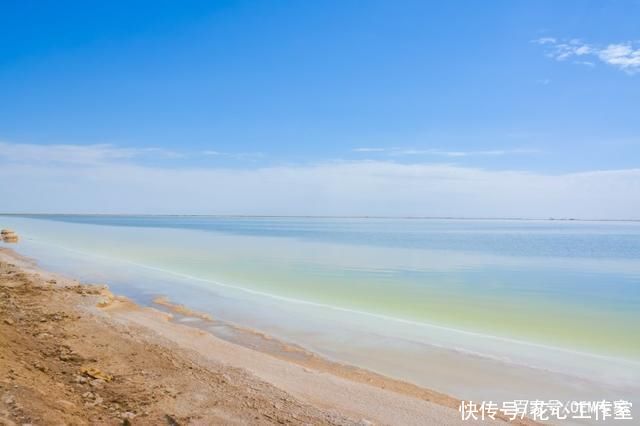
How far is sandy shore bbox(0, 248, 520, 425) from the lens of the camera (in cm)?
464

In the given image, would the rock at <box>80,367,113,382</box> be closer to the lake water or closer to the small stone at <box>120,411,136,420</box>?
the small stone at <box>120,411,136,420</box>

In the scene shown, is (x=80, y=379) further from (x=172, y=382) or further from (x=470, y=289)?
(x=470, y=289)

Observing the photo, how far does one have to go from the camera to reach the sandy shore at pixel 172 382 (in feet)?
15.2

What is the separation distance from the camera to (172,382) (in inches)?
221

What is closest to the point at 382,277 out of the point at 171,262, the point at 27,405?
the point at 171,262

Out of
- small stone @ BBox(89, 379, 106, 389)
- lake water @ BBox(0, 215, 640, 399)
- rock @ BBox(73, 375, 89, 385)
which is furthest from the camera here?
lake water @ BBox(0, 215, 640, 399)

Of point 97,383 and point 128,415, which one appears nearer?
point 128,415

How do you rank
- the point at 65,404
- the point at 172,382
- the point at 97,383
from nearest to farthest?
the point at 65,404, the point at 97,383, the point at 172,382

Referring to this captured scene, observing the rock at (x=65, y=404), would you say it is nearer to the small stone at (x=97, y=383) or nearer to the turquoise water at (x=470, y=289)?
the small stone at (x=97, y=383)
